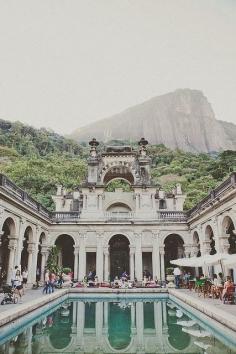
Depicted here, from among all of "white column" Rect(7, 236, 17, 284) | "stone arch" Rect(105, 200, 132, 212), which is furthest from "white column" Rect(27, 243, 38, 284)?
"stone arch" Rect(105, 200, 132, 212)

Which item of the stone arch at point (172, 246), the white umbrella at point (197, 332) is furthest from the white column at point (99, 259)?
the white umbrella at point (197, 332)

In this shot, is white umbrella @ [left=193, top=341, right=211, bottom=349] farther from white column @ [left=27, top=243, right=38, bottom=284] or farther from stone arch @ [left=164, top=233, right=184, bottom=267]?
stone arch @ [left=164, top=233, right=184, bottom=267]

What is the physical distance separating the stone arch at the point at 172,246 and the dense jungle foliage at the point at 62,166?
19380 millimetres

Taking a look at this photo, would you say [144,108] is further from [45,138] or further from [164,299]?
[164,299]

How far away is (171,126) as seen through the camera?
144250mm

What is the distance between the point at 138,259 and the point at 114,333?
17440 millimetres

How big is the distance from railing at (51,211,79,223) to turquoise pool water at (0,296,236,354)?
533 inches

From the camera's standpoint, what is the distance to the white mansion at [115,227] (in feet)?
71.8

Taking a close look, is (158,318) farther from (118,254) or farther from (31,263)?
(118,254)

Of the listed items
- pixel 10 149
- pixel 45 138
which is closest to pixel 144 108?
pixel 45 138

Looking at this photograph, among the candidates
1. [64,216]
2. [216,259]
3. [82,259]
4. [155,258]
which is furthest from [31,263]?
[216,259]

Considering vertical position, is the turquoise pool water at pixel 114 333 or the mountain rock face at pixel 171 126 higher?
the mountain rock face at pixel 171 126

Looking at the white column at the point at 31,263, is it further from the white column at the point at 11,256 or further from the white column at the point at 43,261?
the white column at the point at 11,256

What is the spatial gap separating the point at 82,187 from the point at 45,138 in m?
65.1
